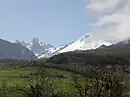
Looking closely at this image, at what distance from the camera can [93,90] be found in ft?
157

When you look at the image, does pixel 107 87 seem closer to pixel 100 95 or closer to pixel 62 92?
A: pixel 100 95

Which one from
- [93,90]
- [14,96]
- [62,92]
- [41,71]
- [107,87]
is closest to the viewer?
[107,87]

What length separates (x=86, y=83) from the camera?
47.2 m

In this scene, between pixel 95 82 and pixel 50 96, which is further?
pixel 50 96

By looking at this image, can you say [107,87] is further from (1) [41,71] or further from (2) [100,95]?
(1) [41,71]

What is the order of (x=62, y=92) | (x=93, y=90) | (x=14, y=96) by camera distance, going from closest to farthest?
(x=93, y=90)
(x=62, y=92)
(x=14, y=96)

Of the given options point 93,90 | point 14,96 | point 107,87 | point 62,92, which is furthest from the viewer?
point 14,96

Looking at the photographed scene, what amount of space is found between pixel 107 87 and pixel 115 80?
3.94m

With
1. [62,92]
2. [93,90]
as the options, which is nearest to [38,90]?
[93,90]

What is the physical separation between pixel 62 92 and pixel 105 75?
24.0 meters

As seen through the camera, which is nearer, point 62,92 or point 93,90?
point 93,90

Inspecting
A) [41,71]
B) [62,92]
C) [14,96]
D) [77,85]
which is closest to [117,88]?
[77,85]

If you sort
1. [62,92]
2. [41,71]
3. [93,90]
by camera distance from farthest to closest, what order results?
[62,92]
[41,71]
[93,90]

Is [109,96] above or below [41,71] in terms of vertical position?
below
